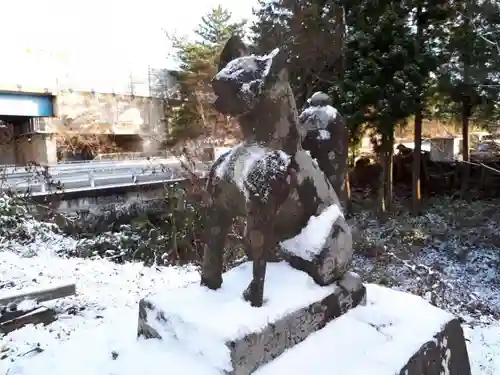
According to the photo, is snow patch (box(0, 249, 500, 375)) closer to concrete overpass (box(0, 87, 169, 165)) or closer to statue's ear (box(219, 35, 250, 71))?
statue's ear (box(219, 35, 250, 71))

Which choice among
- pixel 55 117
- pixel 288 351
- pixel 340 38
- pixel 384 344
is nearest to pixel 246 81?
pixel 288 351

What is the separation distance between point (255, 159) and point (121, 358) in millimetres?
1142

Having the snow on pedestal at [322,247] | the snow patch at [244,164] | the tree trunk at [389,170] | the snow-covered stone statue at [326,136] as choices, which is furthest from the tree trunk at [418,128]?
the snow patch at [244,164]

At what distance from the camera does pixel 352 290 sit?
2398 millimetres

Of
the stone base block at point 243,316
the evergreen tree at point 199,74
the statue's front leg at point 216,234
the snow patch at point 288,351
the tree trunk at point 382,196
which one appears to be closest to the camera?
the stone base block at point 243,316

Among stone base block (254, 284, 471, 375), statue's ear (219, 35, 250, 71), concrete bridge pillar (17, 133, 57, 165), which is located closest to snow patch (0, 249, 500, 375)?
stone base block (254, 284, 471, 375)

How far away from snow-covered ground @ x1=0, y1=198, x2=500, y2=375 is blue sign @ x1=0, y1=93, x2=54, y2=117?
425 inches

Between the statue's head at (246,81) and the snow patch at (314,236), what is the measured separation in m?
0.67

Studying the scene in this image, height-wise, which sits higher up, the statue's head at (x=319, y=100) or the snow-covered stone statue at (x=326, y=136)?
the statue's head at (x=319, y=100)

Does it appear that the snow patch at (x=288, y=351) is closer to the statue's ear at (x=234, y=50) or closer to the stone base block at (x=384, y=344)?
the stone base block at (x=384, y=344)

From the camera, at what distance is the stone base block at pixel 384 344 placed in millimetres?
1972

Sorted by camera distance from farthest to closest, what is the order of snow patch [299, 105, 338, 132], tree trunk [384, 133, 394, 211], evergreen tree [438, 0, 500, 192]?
tree trunk [384, 133, 394, 211]
evergreen tree [438, 0, 500, 192]
snow patch [299, 105, 338, 132]

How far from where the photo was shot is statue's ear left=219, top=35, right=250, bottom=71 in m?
2.04

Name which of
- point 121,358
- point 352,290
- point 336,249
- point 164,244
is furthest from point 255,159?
point 164,244
